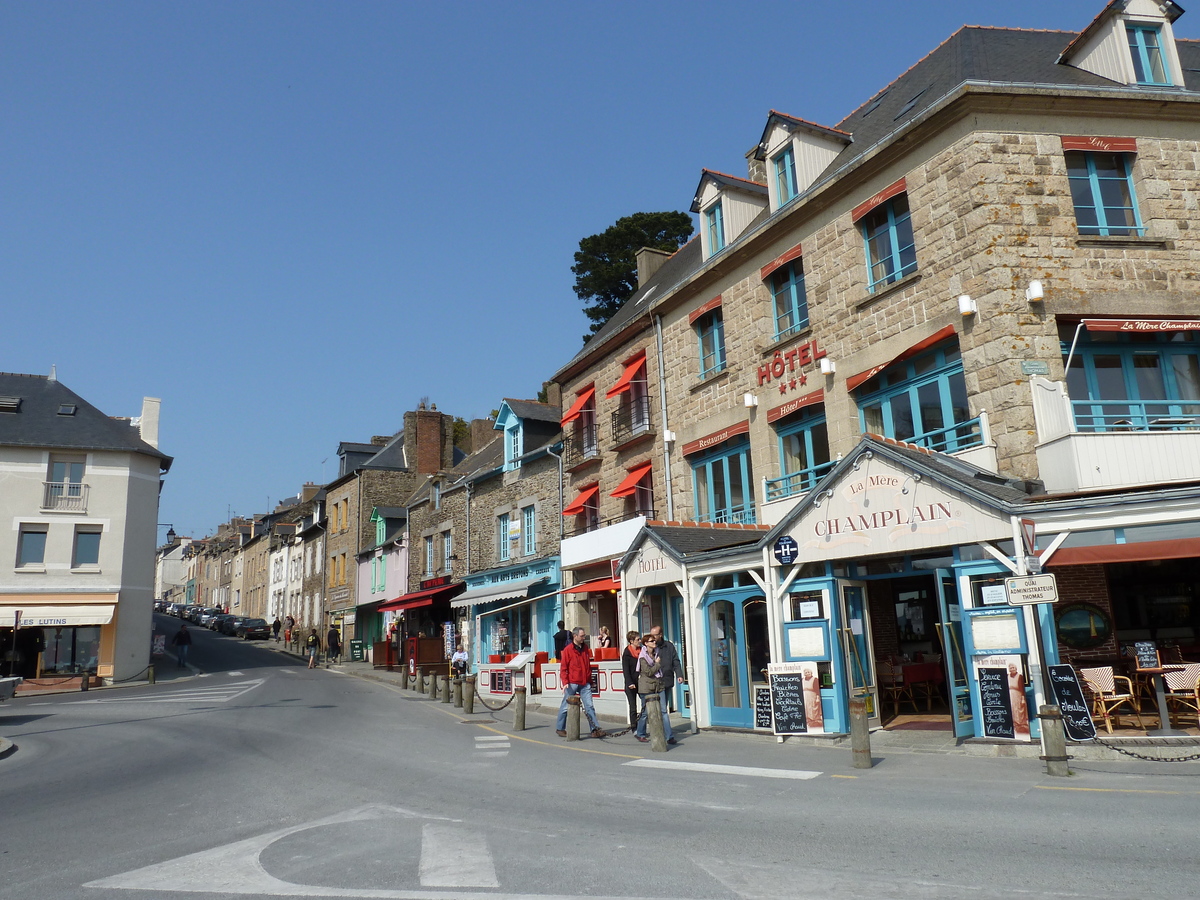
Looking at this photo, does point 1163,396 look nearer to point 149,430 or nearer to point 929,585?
point 929,585

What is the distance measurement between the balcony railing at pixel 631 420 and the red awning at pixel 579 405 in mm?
1567

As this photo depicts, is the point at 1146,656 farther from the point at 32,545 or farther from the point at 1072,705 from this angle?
the point at 32,545

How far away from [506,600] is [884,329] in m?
15.7

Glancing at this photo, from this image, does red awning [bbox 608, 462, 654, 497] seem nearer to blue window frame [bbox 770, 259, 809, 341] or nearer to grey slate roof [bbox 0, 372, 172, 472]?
blue window frame [bbox 770, 259, 809, 341]

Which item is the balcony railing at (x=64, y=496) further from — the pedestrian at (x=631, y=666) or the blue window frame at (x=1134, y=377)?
the blue window frame at (x=1134, y=377)

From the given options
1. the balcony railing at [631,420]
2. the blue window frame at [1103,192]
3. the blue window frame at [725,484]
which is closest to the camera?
the blue window frame at [1103,192]

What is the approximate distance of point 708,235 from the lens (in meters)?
20.0

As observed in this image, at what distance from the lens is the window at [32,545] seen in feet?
102

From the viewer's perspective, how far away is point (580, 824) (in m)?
7.48

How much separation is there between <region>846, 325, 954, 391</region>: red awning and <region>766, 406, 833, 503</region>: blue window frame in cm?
127

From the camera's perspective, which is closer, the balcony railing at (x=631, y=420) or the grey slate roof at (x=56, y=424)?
the balcony railing at (x=631, y=420)

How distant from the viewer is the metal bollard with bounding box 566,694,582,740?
1372cm

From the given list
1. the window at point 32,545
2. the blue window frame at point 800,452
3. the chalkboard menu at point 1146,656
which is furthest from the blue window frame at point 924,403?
the window at point 32,545

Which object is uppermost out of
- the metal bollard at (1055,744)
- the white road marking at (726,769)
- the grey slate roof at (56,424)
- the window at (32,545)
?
the grey slate roof at (56,424)
